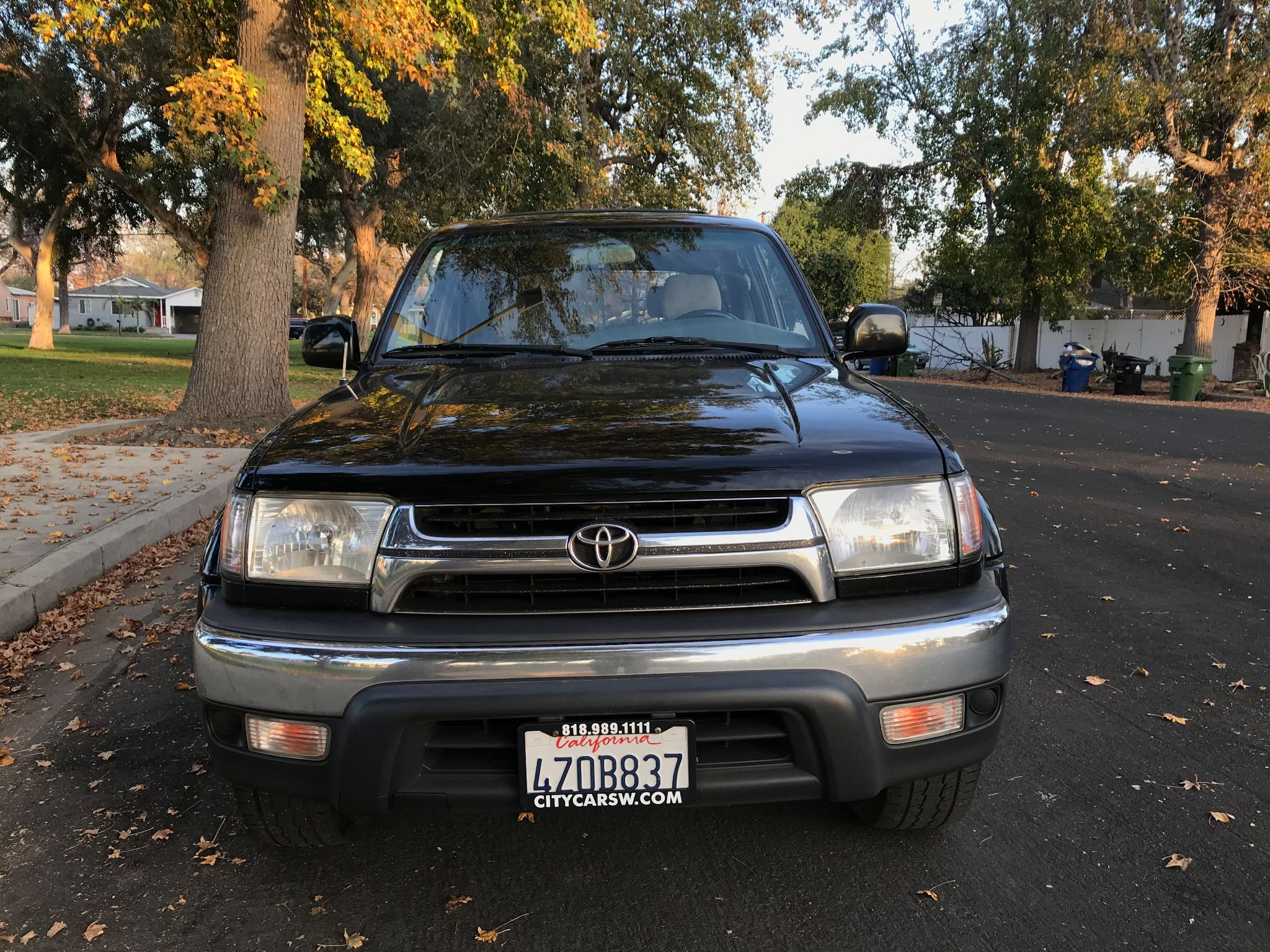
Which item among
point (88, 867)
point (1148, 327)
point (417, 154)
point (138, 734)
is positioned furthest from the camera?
point (1148, 327)

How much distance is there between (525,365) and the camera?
123 inches

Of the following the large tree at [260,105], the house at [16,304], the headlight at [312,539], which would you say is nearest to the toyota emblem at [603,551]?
the headlight at [312,539]

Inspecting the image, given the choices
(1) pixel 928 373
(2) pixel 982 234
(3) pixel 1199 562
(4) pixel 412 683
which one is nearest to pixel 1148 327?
(2) pixel 982 234

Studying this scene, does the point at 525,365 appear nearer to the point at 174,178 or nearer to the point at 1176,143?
the point at 1176,143

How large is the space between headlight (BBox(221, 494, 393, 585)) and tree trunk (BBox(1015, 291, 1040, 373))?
98.4 feet

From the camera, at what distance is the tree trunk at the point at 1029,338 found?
29406 mm

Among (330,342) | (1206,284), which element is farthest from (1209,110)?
(330,342)

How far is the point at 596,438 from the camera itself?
231cm

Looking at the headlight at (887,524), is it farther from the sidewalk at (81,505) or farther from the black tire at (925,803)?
the sidewalk at (81,505)

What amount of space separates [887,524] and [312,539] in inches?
51.8

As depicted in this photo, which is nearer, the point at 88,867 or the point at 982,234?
the point at 88,867

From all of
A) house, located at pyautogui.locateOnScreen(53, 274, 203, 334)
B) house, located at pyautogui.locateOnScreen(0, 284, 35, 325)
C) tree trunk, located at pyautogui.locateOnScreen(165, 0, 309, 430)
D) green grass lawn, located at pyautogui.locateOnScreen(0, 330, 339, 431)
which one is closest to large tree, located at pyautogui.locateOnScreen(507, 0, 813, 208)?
green grass lawn, located at pyautogui.locateOnScreen(0, 330, 339, 431)

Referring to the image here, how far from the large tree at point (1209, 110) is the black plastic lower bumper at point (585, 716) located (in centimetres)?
2115

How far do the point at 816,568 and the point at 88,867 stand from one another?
208 cm
